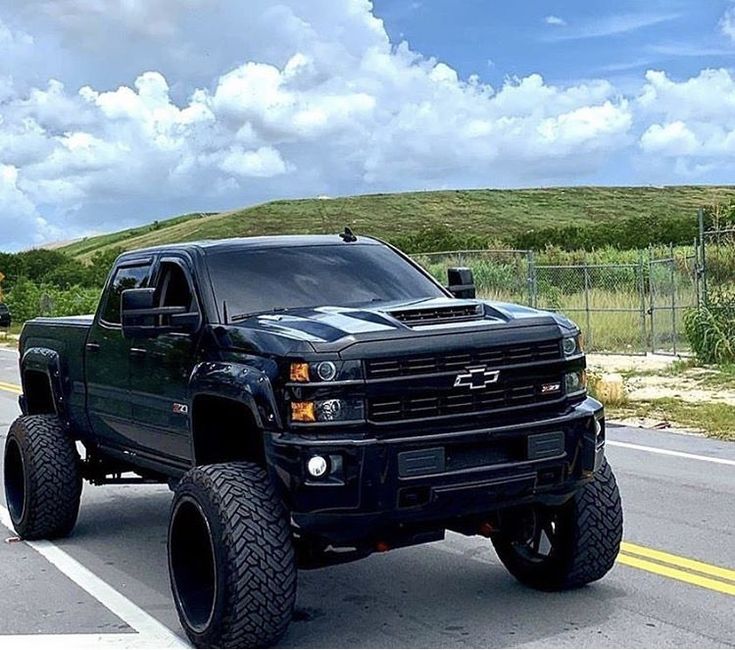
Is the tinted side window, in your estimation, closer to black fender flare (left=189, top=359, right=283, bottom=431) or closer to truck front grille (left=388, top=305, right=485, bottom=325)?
black fender flare (left=189, top=359, right=283, bottom=431)

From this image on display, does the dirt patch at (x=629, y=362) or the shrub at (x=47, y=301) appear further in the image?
the shrub at (x=47, y=301)

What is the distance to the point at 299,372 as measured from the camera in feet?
16.7

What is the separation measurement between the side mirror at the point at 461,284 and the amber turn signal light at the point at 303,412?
2.19 meters

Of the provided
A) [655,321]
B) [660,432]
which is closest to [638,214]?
[655,321]

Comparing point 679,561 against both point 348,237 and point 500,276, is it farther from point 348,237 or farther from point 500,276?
point 500,276

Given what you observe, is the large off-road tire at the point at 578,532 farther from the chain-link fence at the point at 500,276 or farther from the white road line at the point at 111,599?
the chain-link fence at the point at 500,276

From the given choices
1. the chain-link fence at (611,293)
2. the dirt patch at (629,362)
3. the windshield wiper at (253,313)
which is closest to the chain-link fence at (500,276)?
the chain-link fence at (611,293)

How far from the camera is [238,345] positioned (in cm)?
559

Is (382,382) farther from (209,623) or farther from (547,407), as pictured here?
(209,623)

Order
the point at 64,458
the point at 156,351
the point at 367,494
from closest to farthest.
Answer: the point at 367,494 < the point at 156,351 < the point at 64,458

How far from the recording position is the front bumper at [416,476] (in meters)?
4.98

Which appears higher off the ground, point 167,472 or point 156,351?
point 156,351

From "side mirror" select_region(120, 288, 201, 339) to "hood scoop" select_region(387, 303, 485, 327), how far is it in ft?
3.89

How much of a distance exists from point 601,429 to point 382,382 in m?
1.28
